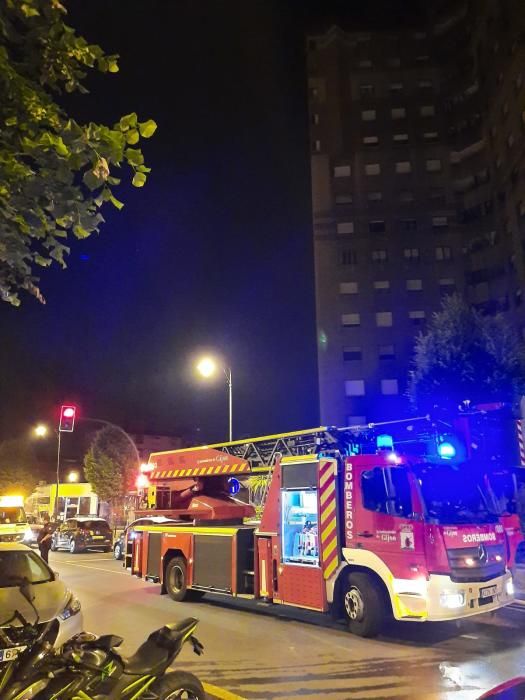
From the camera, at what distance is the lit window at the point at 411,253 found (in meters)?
49.7

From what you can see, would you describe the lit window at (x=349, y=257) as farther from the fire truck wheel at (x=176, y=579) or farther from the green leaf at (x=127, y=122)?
the green leaf at (x=127, y=122)

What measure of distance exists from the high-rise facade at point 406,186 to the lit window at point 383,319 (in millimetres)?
115

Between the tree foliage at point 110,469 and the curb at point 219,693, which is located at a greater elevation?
the tree foliage at point 110,469

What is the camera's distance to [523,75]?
140ft

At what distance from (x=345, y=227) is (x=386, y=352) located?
11499mm

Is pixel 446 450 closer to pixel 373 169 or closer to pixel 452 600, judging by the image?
pixel 452 600

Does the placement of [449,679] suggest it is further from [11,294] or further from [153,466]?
[153,466]

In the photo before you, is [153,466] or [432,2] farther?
[432,2]

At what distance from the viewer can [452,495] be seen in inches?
311

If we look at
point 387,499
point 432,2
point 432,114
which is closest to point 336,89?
point 432,114

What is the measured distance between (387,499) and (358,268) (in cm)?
4349

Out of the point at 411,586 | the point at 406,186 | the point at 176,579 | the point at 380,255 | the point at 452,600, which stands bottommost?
the point at 176,579

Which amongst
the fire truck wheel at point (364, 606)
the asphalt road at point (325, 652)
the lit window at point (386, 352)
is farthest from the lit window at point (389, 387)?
the fire truck wheel at point (364, 606)

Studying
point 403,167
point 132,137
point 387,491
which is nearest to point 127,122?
point 132,137
